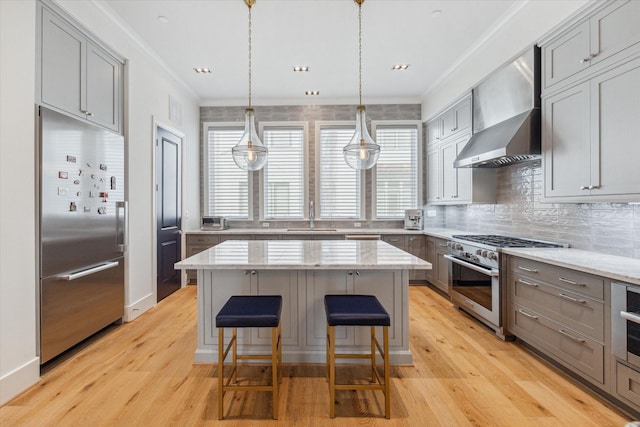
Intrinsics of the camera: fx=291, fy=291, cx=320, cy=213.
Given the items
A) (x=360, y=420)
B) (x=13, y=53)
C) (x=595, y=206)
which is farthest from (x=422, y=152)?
(x=13, y=53)

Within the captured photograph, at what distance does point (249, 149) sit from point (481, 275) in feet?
8.50

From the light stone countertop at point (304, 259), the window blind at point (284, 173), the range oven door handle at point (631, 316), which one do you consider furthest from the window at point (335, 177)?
the range oven door handle at point (631, 316)

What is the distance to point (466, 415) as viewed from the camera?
5.84ft

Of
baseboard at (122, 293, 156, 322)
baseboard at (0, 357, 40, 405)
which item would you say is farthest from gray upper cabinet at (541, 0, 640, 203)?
baseboard at (122, 293, 156, 322)

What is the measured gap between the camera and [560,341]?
7.14ft

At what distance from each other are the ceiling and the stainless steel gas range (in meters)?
2.32

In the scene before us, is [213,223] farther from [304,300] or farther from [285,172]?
[304,300]

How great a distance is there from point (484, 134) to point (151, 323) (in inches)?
169

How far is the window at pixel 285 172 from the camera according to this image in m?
5.23

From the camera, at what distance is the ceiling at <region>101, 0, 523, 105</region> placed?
2.84 m

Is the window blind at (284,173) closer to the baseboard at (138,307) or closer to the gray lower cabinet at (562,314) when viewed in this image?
the baseboard at (138,307)

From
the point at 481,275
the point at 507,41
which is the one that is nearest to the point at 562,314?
the point at 481,275

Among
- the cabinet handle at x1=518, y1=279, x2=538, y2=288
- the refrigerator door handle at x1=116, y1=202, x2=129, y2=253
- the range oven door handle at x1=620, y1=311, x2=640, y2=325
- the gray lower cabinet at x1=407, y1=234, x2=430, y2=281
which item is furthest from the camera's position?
the gray lower cabinet at x1=407, y1=234, x2=430, y2=281

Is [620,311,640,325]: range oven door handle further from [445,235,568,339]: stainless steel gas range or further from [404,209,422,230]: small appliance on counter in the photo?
[404,209,422,230]: small appliance on counter
